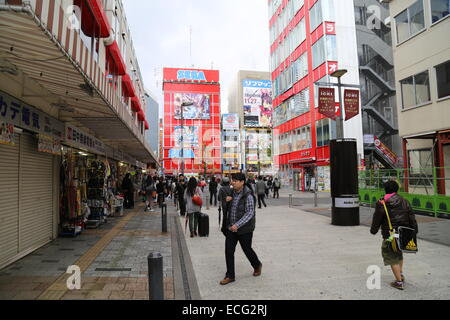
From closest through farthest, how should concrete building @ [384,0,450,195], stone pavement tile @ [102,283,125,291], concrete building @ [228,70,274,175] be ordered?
stone pavement tile @ [102,283,125,291] < concrete building @ [384,0,450,195] < concrete building @ [228,70,274,175]

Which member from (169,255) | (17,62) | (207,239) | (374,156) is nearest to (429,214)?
(207,239)

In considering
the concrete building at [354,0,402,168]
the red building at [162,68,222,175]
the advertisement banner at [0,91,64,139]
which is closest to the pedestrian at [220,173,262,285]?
the advertisement banner at [0,91,64,139]

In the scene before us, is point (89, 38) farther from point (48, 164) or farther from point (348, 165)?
point (348, 165)

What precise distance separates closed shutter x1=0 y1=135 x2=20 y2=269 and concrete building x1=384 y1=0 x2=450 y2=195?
14319mm

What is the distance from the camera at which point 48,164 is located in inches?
A: 317

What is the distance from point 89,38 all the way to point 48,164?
4.82 m

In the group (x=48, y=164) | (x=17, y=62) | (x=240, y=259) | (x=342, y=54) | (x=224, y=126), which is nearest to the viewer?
(x=17, y=62)

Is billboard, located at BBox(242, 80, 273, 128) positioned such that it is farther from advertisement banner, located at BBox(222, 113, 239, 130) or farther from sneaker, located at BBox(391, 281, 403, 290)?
sneaker, located at BBox(391, 281, 403, 290)

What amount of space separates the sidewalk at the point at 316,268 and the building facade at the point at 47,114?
3.62 metres

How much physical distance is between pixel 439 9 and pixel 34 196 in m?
17.2

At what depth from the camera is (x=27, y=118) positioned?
20.7 ft

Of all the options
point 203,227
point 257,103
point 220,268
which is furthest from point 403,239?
point 257,103

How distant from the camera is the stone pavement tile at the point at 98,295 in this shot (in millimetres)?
4270

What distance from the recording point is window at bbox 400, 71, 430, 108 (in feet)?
49.3
